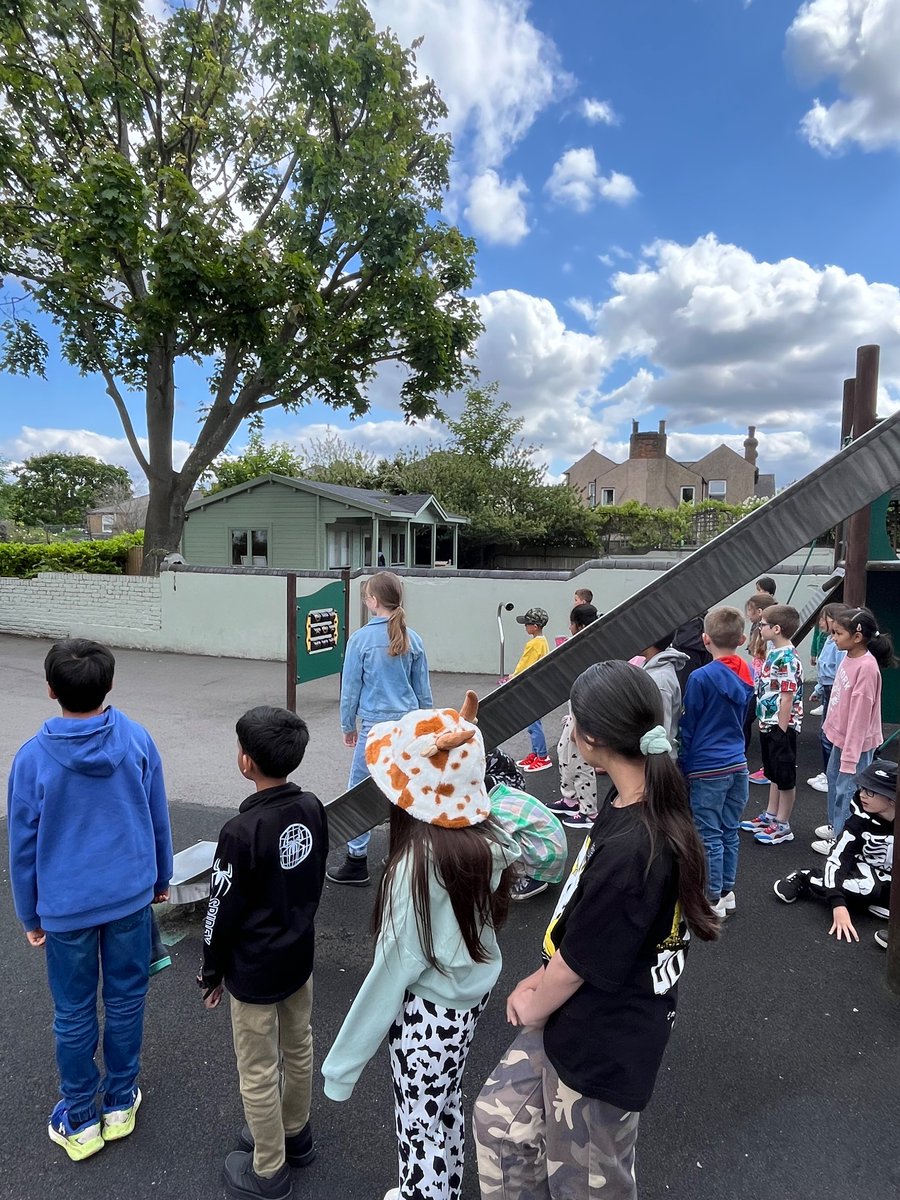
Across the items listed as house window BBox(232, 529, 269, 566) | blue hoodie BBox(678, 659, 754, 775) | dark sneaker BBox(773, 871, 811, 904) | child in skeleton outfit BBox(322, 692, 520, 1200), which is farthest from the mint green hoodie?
house window BBox(232, 529, 269, 566)

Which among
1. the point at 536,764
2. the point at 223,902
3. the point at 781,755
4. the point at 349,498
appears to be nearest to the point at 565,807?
the point at 536,764

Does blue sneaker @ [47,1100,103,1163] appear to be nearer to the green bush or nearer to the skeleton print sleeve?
the skeleton print sleeve

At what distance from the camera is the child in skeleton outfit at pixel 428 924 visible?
165 centimetres

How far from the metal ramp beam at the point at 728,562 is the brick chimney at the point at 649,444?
50565 mm

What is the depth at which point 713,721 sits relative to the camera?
11.6 ft

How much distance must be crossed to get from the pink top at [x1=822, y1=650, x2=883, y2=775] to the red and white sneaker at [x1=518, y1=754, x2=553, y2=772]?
2829mm

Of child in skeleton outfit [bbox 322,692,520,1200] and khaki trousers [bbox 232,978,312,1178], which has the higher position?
child in skeleton outfit [bbox 322,692,520,1200]

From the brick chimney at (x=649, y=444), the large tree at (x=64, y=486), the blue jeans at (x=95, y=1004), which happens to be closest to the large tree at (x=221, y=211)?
the blue jeans at (x=95, y=1004)

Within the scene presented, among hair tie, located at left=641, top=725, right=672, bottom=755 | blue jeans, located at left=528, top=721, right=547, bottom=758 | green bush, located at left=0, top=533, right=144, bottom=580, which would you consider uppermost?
green bush, located at left=0, top=533, right=144, bottom=580

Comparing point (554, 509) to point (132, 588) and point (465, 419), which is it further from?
point (132, 588)

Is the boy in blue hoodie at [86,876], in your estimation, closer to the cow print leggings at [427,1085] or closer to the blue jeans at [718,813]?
Result: the cow print leggings at [427,1085]

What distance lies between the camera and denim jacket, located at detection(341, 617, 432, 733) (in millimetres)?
3982

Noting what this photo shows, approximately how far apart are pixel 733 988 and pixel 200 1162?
2.35m

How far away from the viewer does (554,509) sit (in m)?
25.9
